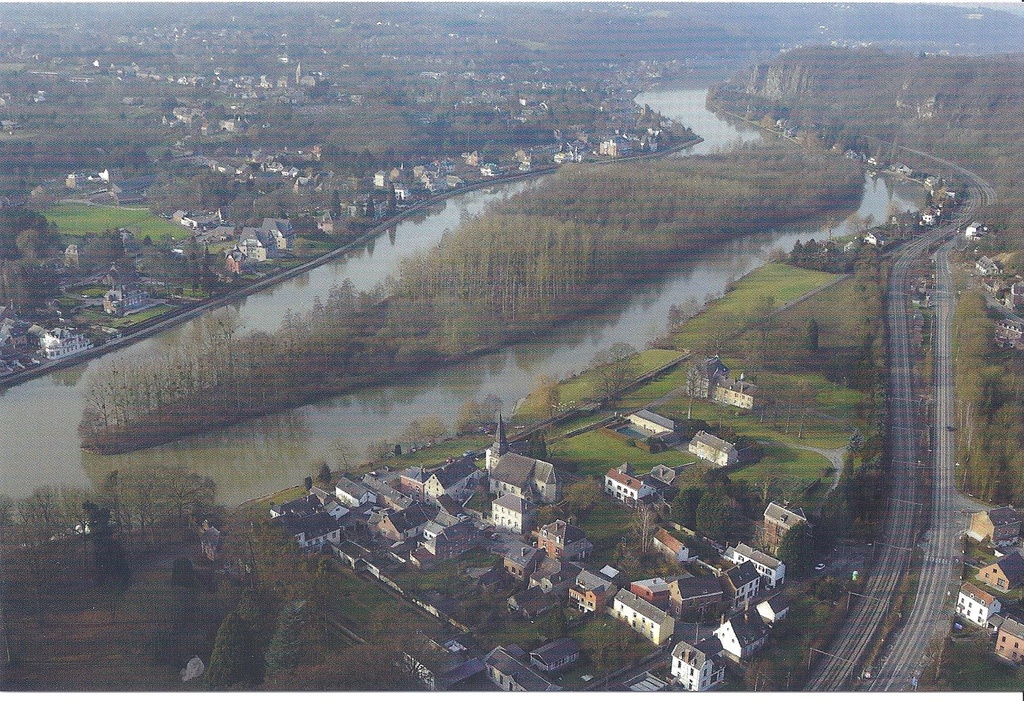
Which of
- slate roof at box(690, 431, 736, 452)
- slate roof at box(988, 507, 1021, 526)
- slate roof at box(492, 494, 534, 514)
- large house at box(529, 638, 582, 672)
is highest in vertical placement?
slate roof at box(988, 507, 1021, 526)

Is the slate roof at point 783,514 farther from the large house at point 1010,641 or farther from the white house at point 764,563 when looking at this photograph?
the large house at point 1010,641

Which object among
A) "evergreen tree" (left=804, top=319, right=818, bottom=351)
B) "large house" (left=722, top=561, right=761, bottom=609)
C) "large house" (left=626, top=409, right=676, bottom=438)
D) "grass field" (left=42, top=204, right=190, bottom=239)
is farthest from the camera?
"grass field" (left=42, top=204, right=190, bottom=239)

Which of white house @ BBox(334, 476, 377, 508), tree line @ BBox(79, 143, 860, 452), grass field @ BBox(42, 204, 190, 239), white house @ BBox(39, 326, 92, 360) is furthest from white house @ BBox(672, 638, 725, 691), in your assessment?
grass field @ BBox(42, 204, 190, 239)

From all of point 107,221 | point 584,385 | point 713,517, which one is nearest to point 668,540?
point 713,517

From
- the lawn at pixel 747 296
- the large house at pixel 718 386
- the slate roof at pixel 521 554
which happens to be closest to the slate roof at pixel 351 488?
the slate roof at pixel 521 554

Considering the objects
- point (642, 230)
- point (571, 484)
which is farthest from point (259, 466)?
point (642, 230)

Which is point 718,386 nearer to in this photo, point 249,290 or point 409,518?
point 409,518

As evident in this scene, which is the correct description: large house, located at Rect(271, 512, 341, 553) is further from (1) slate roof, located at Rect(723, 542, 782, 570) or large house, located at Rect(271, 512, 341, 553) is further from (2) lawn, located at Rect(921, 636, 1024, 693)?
(2) lawn, located at Rect(921, 636, 1024, 693)
